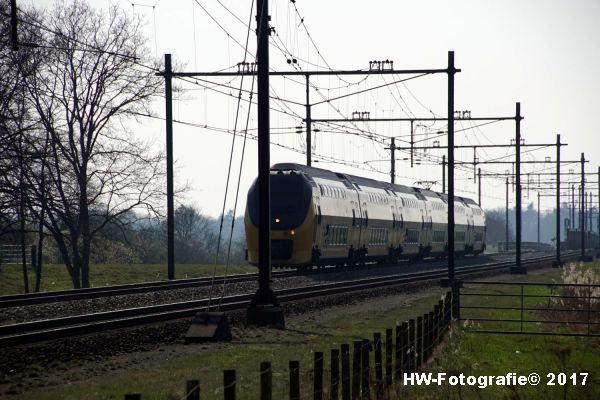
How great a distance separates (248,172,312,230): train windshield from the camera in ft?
146

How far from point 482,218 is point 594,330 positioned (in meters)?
64.5

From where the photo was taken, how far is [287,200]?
4497cm

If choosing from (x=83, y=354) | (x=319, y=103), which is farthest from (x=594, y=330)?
(x=319, y=103)

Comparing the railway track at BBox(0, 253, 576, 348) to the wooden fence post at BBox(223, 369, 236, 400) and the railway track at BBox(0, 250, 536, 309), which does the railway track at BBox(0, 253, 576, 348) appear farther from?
the wooden fence post at BBox(223, 369, 236, 400)

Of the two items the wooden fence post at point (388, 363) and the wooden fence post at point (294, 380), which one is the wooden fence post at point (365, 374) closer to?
the wooden fence post at point (388, 363)

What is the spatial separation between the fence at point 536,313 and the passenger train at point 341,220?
25.2 ft

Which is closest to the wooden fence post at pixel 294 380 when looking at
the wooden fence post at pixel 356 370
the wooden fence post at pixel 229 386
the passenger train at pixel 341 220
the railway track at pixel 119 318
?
the wooden fence post at pixel 229 386

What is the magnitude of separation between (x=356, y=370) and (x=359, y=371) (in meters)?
0.11

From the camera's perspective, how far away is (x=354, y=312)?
97.8 feet

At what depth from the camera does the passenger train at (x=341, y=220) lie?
4472 cm

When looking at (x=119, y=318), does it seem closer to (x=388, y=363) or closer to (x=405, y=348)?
(x=405, y=348)

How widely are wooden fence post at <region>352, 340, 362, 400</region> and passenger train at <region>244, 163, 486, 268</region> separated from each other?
3064 centimetres

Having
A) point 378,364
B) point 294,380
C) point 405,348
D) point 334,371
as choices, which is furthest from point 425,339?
point 294,380

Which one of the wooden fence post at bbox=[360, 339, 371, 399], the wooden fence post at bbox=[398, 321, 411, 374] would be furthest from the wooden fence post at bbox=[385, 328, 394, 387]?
the wooden fence post at bbox=[360, 339, 371, 399]
